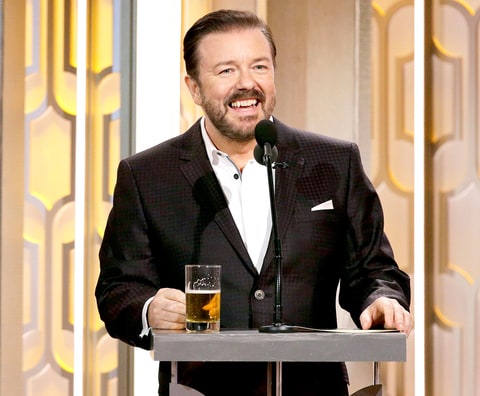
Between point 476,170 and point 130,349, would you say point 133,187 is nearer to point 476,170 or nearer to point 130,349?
point 130,349

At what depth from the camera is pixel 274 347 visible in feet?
5.73

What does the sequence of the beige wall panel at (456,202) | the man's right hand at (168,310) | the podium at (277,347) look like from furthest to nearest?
the beige wall panel at (456,202), the man's right hand at (168,310), the podium at (277,347)

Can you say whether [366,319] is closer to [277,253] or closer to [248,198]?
[277,253]

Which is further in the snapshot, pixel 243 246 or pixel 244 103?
pixel 244 103

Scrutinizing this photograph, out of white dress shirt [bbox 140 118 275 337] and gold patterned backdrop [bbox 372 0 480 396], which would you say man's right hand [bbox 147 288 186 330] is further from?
gold patterned backdrop [bbox 372 0 480 396]

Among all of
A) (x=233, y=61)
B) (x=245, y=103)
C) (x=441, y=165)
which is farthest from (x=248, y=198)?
(x=441, y=165)

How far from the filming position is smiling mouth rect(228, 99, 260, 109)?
2469 mm

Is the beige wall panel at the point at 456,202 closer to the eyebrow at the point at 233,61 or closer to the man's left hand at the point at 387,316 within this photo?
the eyebrow at the point at 233,61

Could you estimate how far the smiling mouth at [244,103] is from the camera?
2469mm

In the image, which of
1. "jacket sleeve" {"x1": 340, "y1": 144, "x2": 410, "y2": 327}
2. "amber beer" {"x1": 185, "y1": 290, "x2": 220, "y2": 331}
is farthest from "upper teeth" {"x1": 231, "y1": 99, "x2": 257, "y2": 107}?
"amber beer" {"x1": 185, "y1": 290, "x2": 220, "y2": 331}

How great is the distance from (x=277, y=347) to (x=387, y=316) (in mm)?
389

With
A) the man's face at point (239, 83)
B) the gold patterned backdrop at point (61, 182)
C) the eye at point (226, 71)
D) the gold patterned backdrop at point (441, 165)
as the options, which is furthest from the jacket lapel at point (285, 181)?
the gold patterned backdrop at point (61, 182)

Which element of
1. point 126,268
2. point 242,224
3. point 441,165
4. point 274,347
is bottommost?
Result: point 274,347

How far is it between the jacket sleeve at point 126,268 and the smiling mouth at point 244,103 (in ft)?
1.10
